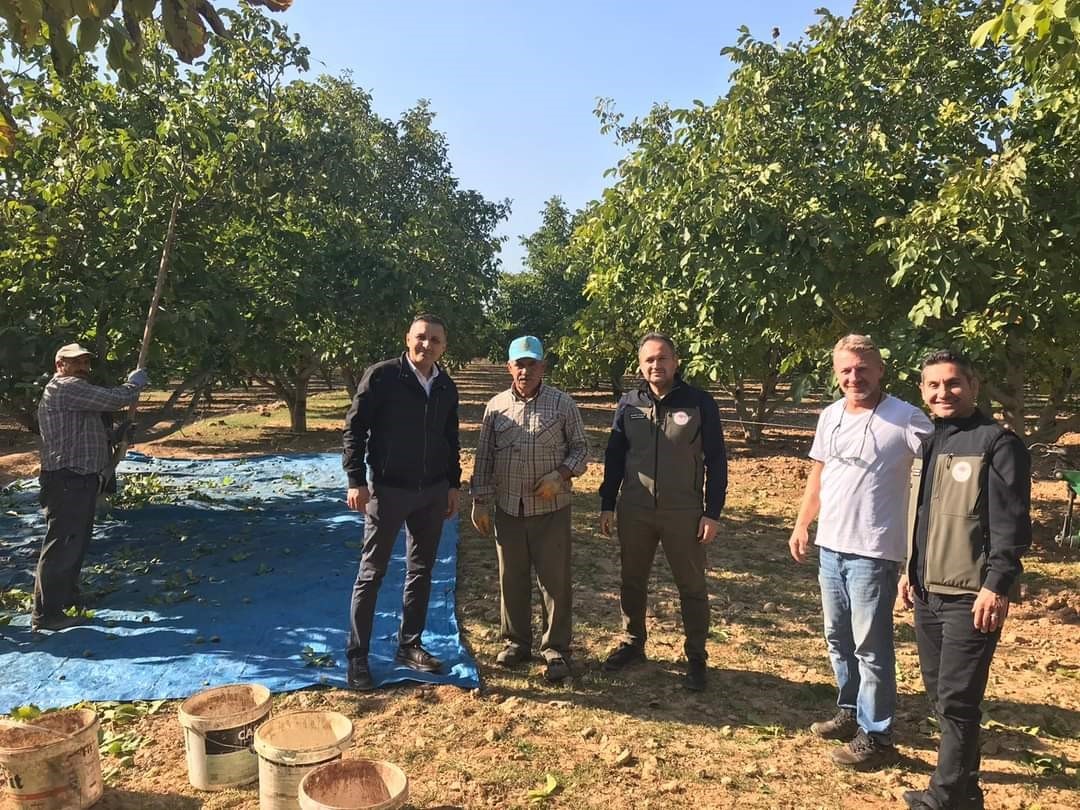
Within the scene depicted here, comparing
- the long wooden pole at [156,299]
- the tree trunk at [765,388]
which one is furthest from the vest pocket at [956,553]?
the tree trunk at [765,388]

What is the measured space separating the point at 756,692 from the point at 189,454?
42.0ft

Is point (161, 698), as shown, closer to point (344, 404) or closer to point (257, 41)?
point (257, 41)

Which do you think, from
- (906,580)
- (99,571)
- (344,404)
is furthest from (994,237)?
(344,404)

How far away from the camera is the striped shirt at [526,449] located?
4336mm

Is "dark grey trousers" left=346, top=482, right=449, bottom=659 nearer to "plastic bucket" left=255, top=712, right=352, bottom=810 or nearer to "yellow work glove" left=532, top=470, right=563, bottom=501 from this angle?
"yellow work glove" left=532, top=470, right=563, bottom=501

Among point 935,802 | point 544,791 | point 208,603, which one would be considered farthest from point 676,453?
point 208,603

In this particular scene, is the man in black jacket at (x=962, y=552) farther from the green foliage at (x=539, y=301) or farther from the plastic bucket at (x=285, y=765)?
the green foliage at (x=539, y=301)

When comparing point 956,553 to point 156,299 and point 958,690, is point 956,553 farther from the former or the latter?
point 156,299

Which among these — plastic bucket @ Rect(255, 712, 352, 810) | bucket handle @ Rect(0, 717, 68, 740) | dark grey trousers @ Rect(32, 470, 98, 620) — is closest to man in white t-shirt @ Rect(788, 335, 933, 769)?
plastic bucket @ Rect(255, 712, 352, 810)

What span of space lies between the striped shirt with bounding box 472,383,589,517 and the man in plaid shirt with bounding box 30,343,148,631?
293 centimetres

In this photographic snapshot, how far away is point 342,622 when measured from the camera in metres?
5.30

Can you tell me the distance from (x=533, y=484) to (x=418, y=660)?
1367mm

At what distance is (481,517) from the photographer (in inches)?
173

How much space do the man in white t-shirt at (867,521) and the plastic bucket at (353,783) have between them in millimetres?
2199
